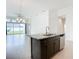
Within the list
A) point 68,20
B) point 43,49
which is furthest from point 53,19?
point 43,49

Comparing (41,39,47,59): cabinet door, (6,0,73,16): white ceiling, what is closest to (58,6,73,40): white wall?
(6,0,73,16): white ceiling

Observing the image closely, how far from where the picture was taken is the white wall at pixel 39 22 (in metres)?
11.7

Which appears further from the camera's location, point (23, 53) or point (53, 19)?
point (53, 19)

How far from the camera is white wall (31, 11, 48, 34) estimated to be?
11.7 m

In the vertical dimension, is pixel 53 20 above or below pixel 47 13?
below

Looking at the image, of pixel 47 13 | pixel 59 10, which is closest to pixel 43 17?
pixel 47 13

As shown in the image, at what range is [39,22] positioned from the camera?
42.8 feet

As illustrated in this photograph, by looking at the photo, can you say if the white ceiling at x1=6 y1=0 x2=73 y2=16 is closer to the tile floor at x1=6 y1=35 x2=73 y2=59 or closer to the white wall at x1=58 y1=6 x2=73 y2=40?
the white wall at x1=58 y1=6 x2=73 y2=40

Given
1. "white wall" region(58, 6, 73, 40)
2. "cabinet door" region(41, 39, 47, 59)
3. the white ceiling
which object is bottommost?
"cabinet door" region(41, 39, 47, 59)

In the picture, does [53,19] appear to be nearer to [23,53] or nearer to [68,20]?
[68,20]

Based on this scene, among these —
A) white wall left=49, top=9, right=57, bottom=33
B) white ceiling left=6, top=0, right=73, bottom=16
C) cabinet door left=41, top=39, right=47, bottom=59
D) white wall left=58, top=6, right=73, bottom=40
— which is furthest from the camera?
white wall left=49, top=9, right=57, bottom=33
